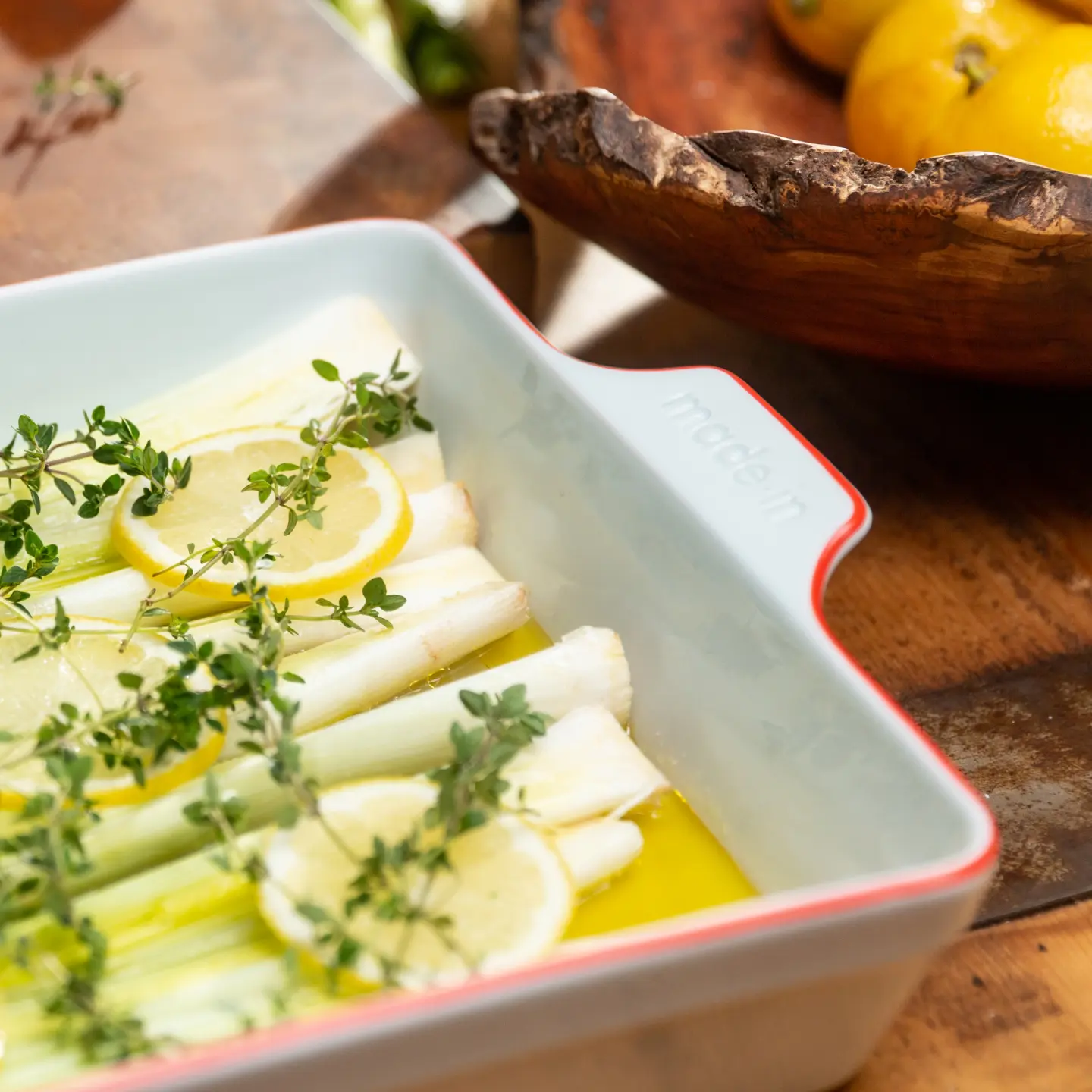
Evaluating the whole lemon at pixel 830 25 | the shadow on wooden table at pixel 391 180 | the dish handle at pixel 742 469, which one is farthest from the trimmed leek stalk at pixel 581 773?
the whole lemon at pixel 830 25

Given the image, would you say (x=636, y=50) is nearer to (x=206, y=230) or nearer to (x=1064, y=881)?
(x=206, y=230)

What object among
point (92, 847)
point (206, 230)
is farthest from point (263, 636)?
point (206, 230)

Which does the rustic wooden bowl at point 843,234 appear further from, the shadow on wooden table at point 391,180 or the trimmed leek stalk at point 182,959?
the trimmed leek stalk at point 182,959

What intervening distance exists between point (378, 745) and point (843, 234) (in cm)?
39

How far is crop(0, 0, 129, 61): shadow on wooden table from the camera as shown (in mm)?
1302

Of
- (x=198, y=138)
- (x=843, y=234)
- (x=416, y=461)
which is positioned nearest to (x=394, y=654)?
(x=416, y=461)

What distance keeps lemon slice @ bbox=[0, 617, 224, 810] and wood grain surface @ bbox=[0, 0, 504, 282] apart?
0.48 m

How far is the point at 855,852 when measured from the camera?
58 centimetres

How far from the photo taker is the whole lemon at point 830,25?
1.07 m

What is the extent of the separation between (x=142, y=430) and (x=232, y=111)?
526mm

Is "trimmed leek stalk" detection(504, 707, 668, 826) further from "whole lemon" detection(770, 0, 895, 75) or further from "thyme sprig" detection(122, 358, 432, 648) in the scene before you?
"whole lemon" detection(770, 0, 895, 75)

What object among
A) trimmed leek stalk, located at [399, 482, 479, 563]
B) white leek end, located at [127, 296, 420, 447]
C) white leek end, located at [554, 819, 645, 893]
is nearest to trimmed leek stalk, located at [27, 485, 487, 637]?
trimmed leek stalk, located at [399, 482, 479, 563]

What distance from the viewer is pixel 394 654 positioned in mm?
743

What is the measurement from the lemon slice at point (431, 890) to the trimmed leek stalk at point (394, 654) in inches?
5.0
